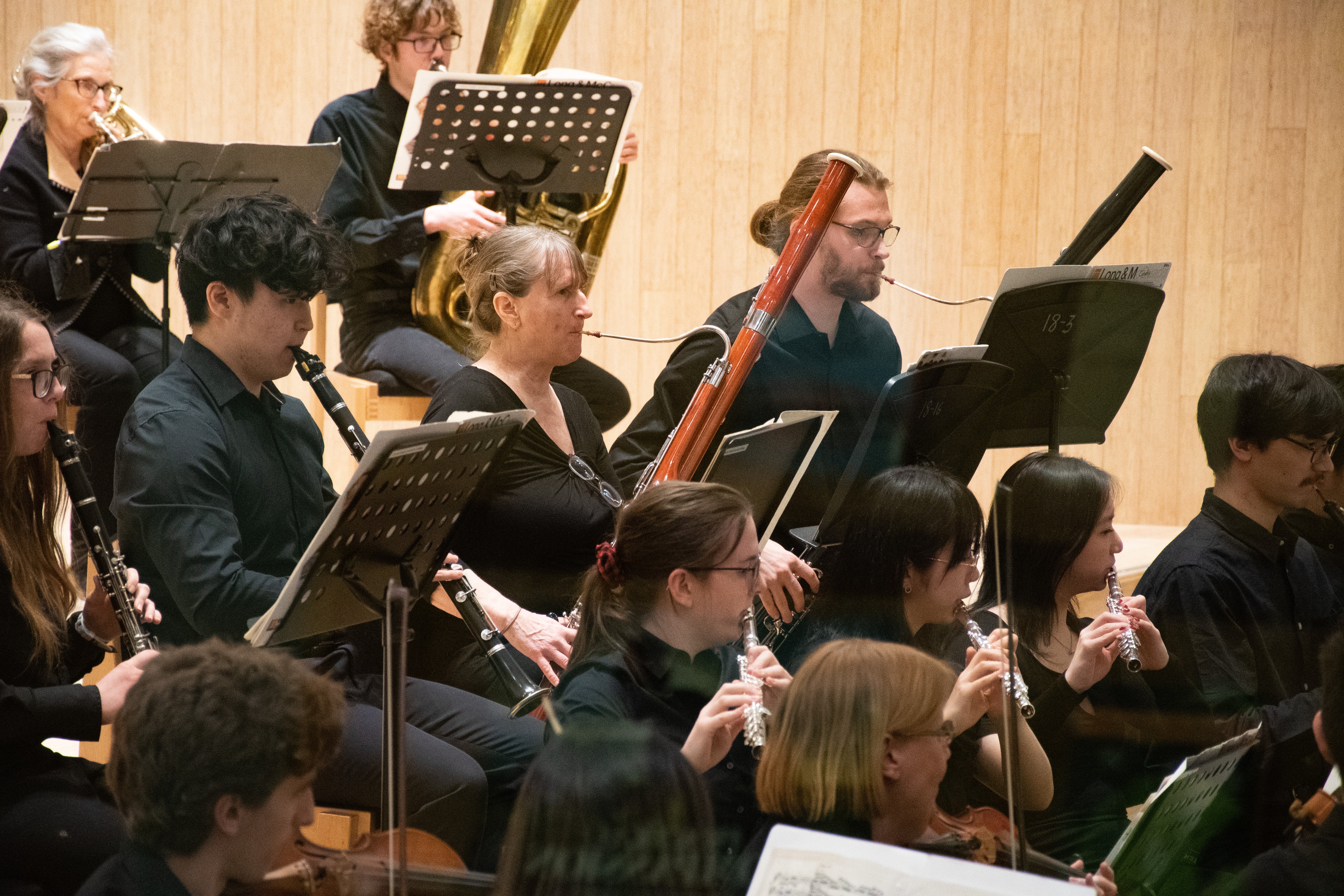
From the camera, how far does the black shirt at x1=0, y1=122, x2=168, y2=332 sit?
248 cm

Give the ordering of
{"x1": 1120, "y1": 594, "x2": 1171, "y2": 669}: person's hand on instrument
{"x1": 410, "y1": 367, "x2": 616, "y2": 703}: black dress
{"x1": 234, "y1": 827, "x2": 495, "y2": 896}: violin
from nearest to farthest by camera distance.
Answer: {"x1": 234, "y1": 827, "x2": 495, "y2": 896}: violin, {"x1": 1120, "y1": 594, "x2": 1171, "y2": 669}: person's hand on instrument, {"x1": 410, "y1": 367, "x2": 616, "y2": 703}: black dress

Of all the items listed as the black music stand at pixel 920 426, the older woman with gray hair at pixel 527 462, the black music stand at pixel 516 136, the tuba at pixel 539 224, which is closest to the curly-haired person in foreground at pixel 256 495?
the older woman with gray hair at pixel 527 462

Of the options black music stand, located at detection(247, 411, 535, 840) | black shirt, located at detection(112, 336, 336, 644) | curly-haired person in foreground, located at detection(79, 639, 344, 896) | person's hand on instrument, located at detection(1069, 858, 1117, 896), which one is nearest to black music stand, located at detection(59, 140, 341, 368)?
black shirt, located at detection(112, 336, 336, 644)

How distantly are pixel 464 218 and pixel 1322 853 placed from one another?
1.87 metres

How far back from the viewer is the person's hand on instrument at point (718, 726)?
115 centimetres

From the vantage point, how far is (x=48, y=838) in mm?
1235

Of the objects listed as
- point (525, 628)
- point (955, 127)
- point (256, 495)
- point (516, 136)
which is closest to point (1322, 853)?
point (525, 628)

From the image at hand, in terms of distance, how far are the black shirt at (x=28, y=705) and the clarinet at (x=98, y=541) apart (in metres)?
0.08

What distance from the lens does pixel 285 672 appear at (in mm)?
896

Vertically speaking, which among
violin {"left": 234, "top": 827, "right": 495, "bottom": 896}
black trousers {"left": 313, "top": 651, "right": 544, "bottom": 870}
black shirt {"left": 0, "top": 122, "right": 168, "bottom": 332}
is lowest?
black trousers {"left": 313, "top": 651, "right": 544, "bottom": 870}

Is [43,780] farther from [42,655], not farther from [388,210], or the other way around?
[388,210]

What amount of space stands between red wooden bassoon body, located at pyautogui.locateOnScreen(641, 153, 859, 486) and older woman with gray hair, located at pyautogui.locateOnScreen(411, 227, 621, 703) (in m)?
0.13

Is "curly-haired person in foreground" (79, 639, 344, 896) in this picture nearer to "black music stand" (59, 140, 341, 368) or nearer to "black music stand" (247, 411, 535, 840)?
"black music stand" (247, 411, 535, 840)

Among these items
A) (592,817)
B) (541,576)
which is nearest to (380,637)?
(541,576)
